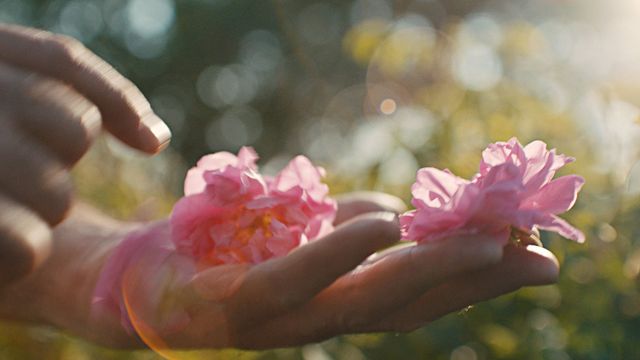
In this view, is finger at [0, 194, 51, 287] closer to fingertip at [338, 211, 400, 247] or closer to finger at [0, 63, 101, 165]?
finger at [0, 63, 101, 165]

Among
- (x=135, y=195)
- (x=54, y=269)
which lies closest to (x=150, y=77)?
(x=135, y=195)

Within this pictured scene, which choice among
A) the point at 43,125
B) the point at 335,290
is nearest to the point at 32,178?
the point at 43,125

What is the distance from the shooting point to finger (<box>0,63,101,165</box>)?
1.06 m

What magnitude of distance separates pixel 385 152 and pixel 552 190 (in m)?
1.27

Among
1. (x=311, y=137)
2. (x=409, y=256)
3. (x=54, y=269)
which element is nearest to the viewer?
(x=409, y=256)

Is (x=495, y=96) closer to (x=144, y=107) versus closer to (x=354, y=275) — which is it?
(x=354, y=275)

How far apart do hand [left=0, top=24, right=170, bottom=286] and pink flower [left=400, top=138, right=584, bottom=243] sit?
1.52 ft

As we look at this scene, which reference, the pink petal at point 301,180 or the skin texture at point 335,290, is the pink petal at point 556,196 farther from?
the pink petal at point 301,180

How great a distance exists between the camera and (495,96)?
2.75 meters

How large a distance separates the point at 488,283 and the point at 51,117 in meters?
0.65

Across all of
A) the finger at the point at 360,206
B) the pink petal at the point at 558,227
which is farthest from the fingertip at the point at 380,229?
the finger at the point at 360,206

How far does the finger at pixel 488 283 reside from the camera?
1310 mm

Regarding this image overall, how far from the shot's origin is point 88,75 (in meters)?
1.14

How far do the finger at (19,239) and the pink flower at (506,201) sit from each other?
57 centimetres
